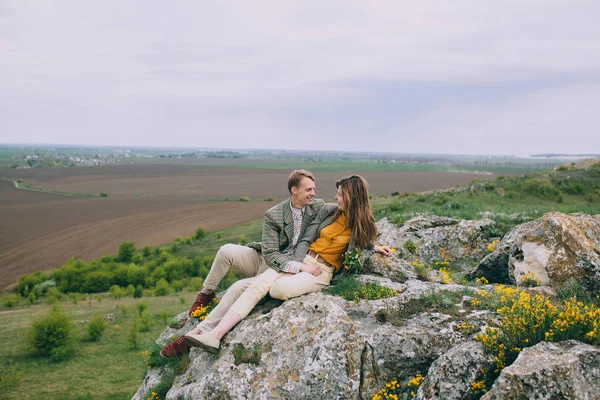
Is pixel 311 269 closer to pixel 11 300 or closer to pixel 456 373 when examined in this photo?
pixel 456 373

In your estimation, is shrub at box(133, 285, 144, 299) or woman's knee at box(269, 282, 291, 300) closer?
woman's knee at box(269, 282, 291, 300)

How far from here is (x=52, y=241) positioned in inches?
2345

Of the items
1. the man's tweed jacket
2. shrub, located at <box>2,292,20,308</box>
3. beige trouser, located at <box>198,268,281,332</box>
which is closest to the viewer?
beige trouser, located at <box>198,268,281,332</box>

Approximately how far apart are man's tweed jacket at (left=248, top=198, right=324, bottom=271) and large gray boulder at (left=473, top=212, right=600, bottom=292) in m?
4.19

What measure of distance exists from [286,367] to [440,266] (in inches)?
238

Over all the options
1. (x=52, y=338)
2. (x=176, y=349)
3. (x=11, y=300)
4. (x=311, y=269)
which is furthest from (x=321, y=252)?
(x=11, y=300)

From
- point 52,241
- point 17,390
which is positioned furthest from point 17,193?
point 17,390

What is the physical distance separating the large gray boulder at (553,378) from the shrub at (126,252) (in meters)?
51.9

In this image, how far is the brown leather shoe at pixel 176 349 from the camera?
8.14 metres

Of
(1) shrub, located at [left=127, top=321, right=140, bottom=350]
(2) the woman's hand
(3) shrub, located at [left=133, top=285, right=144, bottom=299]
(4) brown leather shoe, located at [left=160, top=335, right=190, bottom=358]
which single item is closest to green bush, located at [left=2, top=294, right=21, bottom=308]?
(3) shrub, located at [left=133, top=285, right=144, bottom=299]

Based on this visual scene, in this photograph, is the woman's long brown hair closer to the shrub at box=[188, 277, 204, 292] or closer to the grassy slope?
the grassy slope

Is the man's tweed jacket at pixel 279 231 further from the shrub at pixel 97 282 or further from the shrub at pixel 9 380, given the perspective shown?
the shrub at pixel 97 282

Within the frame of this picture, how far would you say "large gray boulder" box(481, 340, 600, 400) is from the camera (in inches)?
189

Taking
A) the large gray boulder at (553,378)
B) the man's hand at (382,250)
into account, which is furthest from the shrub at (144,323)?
the large gray boulder at (553,378)
